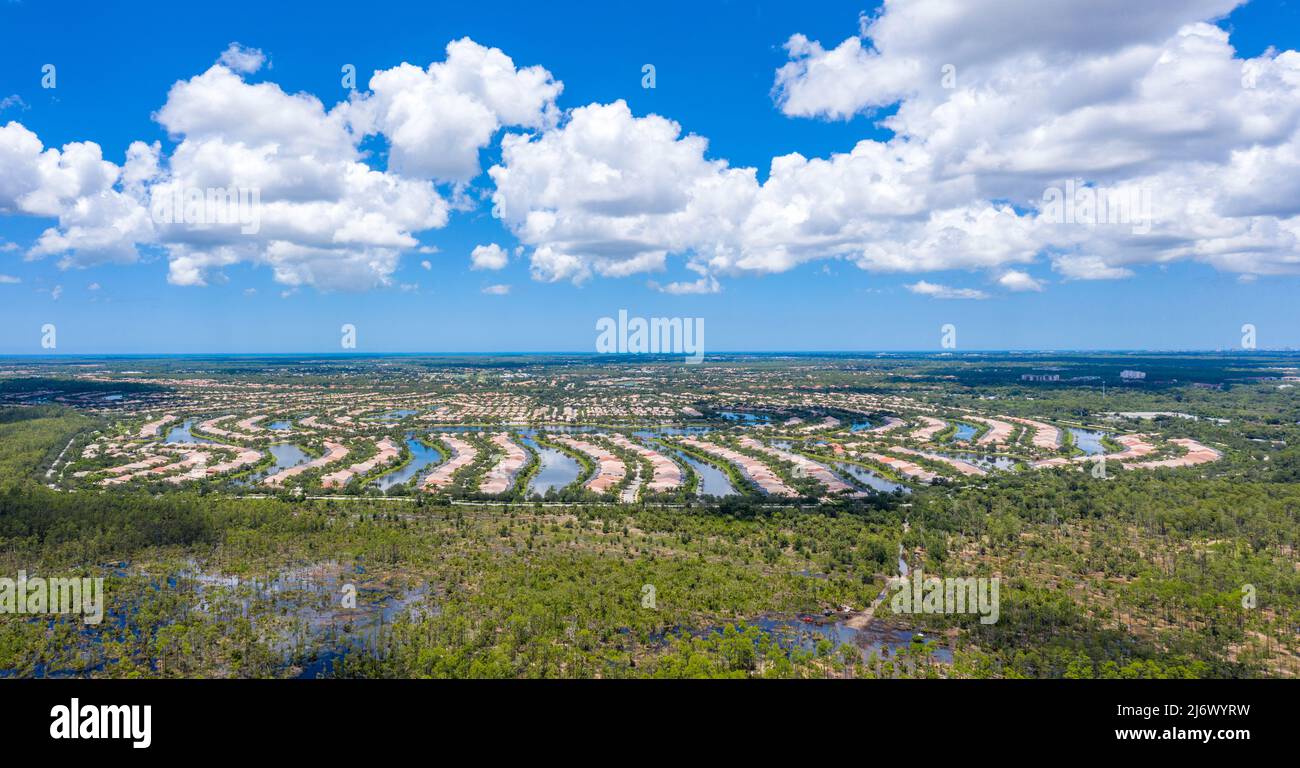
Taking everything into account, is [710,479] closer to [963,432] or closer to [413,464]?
[413,464]

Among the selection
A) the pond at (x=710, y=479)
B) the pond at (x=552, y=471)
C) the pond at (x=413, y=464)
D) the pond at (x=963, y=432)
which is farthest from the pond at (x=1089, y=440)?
the pond at (x=413, y=464)

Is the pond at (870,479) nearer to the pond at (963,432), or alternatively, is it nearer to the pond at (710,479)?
the pond at (710,479)

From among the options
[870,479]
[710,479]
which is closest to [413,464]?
[710,479]

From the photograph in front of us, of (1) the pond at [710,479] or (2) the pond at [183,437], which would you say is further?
(2) the pond at [183,437]

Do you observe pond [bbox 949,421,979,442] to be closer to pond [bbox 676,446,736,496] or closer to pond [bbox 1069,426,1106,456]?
pond [bbox 1069,426,1106,456]

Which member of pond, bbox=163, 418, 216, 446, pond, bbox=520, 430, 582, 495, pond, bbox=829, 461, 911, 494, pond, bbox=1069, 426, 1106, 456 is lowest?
pond, bbox=829, 461, 911, 494

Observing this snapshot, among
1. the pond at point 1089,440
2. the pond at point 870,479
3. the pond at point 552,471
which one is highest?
the pond at point 1089,440

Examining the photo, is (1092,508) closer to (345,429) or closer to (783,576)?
(783,576)

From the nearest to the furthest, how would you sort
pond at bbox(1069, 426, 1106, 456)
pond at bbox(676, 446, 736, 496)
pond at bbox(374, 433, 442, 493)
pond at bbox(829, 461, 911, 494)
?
pond at bbox(676, 446, 736, 496) < pond at bbox(829, 461, 911, 494) < pond at bbox(374, 433, 442, 493) < pond at bbox(1069, 426, 1106, 456)

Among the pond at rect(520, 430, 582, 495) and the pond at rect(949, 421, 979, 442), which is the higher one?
the pond at rect(949, 421, 979, 442)

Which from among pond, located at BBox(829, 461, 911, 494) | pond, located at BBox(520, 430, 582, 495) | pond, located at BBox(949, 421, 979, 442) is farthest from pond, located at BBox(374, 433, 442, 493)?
pond, located at BBox(949, 421, 979, 442)
